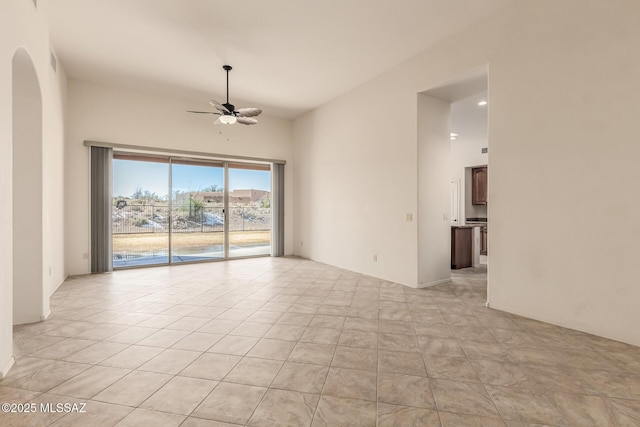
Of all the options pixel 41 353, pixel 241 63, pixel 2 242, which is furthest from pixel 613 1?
pixel 41 353

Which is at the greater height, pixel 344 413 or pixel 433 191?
pixel 433 191

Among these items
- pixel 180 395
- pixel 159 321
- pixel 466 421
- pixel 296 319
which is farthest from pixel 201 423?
pixel 159 321

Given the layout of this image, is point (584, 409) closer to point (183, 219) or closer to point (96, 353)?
point (96, 353)

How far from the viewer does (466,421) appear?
1.66 m

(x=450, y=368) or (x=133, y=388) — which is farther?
(x=450, y=368)

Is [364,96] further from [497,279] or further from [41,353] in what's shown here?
[41,353]

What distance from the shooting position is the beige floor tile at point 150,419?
5.38 feet

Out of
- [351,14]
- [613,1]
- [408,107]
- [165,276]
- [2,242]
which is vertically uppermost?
[351,14]

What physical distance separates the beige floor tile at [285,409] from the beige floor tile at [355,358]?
458 millimetres

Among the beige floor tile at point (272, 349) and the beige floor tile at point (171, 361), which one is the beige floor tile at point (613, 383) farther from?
the beige floor tile at point (171, 361)

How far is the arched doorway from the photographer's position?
118 inches

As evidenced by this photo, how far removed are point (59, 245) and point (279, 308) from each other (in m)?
3.94

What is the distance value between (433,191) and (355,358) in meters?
3.19

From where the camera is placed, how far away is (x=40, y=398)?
187 centimetres
